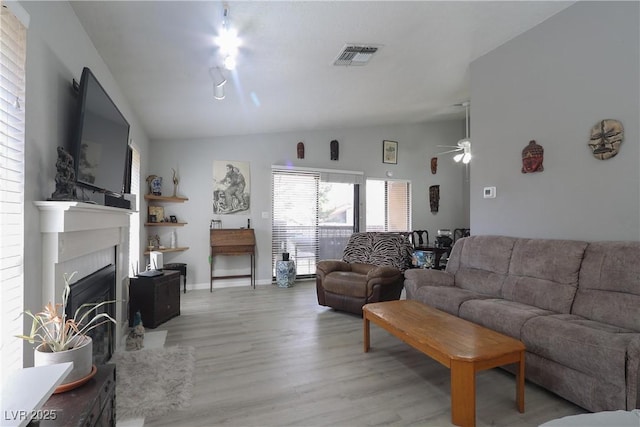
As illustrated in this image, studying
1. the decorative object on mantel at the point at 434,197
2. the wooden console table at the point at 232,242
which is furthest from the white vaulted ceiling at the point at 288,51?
the decorative object on mantel at the point at 434,197

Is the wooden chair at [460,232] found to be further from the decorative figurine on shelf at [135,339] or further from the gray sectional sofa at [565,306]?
the decorative figurine on shelf at [135,339]

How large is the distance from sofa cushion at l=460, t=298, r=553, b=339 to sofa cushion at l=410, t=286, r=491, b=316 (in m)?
0.10

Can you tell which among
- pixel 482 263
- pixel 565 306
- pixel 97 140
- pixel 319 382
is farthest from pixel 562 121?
pixel 97 140

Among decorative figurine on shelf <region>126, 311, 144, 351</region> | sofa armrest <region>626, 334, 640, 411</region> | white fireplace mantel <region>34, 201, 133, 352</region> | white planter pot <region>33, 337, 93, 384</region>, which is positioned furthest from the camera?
decorative figurine on shelf <region>126, 311, 144, 351</region>

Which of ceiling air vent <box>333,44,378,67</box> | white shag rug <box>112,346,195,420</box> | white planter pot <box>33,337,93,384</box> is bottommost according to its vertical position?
white shag rug <box>112,346,195,420</box>

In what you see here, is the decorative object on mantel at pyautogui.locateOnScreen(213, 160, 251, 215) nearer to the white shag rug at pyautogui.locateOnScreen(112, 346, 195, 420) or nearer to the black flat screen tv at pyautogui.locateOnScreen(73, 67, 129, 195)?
the black flat screen tv at pyautogui.locateOnScreen(73, 67, 129, 195)

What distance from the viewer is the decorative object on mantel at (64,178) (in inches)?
62.1

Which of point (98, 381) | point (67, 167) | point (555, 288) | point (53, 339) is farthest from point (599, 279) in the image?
point (67, 167)

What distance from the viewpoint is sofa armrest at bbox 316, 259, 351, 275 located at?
13.8ft

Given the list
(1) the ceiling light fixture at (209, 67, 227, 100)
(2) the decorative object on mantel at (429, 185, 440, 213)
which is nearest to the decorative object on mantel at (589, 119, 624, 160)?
(1) the ceiling light fixture at (209, 67, 227, 100)

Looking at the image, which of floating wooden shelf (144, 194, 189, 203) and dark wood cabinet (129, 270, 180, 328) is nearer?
dark wood cabinet (129, 270, 180, 328)

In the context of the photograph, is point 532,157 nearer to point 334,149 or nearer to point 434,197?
point 334,149

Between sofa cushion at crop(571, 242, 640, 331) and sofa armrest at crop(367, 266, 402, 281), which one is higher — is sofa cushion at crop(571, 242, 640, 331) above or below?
above

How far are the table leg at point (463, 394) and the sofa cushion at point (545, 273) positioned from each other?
48.2 inches
